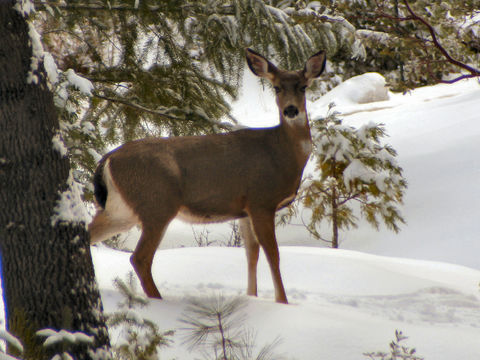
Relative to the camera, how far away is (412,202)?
12055mm

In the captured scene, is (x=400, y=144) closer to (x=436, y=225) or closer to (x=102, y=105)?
(x=436, y=225)

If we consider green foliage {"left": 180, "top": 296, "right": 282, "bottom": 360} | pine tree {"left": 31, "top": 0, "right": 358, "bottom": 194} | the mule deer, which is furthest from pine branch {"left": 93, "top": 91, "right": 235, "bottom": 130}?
green foliage {"left": 180, "top": 296, "right": 282, "bottom": 360}

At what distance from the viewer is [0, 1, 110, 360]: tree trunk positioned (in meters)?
3.38

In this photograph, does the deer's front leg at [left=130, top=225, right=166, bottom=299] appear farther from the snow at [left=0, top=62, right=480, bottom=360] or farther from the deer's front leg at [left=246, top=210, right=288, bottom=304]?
the deer's front leg at [left=246, top=210, right=288, bottom=304]

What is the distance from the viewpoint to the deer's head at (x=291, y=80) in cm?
512

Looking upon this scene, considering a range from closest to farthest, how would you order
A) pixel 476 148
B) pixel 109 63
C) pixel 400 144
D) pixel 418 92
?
pixel 109 63 < pixel 476 148 < pixel 400 144 < pixel 418 92

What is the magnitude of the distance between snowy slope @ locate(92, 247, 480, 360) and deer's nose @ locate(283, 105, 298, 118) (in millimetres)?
1410

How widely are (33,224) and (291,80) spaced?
2471 millimetres

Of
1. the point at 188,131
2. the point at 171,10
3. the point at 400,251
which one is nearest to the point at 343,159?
the point at 400,251

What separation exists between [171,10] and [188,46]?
41 centimetres

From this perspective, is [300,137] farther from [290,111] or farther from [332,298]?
[332,298]

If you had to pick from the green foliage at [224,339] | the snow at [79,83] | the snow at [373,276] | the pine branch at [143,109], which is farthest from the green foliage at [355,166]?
the green foliage at [224,339]

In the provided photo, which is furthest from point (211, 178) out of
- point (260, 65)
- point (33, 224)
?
point (33, 224)

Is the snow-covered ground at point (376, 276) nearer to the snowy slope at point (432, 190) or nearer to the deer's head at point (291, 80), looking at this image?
the snowy slope at point (432, 190)
